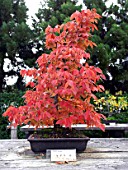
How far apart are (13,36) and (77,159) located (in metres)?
3.75

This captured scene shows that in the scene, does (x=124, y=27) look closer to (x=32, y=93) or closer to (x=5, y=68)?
(x=5, y=68)

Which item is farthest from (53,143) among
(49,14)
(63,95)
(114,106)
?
(49,14)

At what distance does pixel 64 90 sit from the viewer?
133 cm

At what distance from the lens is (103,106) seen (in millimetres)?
4465

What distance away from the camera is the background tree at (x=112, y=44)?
4324mm

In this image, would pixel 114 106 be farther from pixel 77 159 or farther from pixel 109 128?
pixel 77 159

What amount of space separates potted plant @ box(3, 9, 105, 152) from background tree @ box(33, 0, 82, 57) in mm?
3131

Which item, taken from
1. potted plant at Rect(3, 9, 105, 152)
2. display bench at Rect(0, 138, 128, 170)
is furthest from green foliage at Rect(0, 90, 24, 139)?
potted plant at Rect(3, 9, 105, 152)

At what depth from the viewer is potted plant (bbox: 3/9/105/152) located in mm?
1359

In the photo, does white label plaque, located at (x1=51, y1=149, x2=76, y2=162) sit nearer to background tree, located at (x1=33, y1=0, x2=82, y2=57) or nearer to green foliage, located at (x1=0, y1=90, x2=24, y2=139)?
green foliage, located at (x1=0, y1=90, x2=24, y2=139)

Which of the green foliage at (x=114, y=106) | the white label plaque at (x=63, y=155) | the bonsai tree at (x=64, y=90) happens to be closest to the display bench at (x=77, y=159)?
the white label plaque at (x=63, y=155)

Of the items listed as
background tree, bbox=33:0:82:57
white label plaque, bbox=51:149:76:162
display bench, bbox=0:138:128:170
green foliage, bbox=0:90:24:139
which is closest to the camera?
display bench, bbox=0:138:128:170

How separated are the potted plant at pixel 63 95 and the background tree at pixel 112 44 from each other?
2.83 metres

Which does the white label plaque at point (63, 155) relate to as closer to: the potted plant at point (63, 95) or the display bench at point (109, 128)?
the potted plant at point (63, 95)
